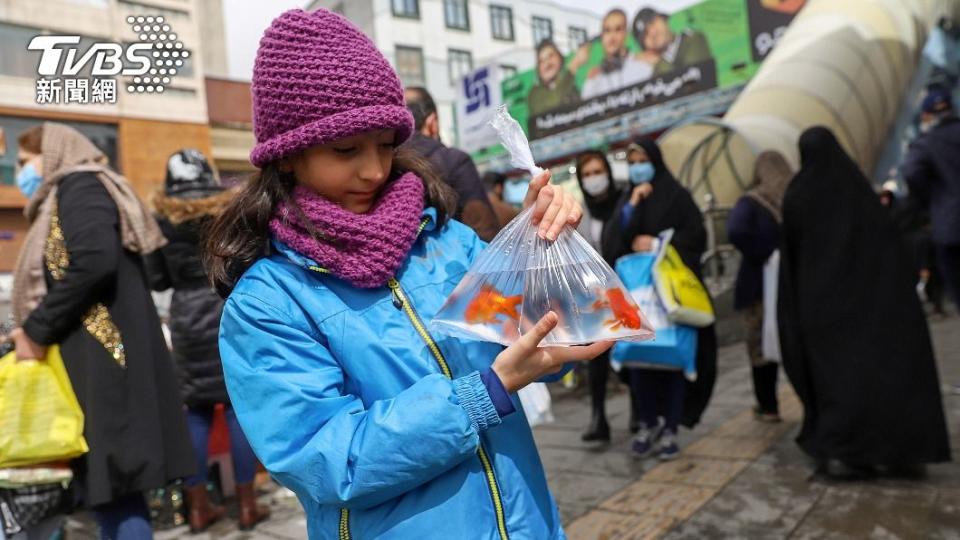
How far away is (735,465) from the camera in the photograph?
12.2ft

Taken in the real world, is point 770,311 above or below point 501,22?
below

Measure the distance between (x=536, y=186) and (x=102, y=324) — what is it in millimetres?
2074

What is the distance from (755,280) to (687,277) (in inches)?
38.9

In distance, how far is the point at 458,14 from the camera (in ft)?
109

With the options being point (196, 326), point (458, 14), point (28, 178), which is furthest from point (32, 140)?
point (458, 14)

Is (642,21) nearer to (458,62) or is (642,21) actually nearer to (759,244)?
(458,62)

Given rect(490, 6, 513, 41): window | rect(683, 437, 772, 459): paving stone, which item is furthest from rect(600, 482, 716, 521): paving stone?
rect(490, 6, 513, 41): window

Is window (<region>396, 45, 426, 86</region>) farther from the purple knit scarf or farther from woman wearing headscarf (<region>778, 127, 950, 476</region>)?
the purple knit scarf

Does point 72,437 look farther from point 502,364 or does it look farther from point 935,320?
point 935,320

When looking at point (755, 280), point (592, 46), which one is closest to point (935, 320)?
point (755, 280)

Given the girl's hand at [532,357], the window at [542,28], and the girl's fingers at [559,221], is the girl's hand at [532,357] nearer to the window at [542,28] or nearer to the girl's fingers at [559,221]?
the girl's fingers at [559,221]

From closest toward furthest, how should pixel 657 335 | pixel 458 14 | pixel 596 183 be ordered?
pixel 657 335 < pixel 596 183 < pixel 458 14

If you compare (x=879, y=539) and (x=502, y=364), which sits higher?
(x=502, y=364)

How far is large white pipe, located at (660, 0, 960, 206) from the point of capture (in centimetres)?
1083
